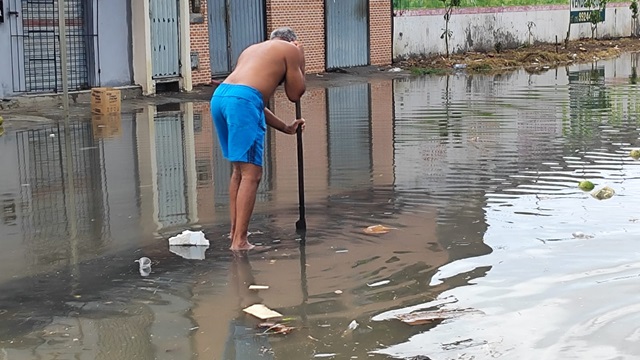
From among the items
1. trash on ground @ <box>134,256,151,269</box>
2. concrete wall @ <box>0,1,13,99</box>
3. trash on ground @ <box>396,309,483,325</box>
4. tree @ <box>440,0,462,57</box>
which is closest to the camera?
trash on ground @ <box>396,309,483,325</box>

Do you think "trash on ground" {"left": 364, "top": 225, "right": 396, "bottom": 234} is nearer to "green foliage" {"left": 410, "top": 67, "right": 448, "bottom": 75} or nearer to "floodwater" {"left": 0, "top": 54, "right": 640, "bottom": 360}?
"floodwater" {"left": 0, "top": 54, "right": 640, "bottom": 360}

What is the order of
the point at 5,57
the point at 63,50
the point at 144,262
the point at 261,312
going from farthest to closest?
1. the point at 5,57
2. the point at 63,50
3. the point at 144,262
4. the point at 261,312

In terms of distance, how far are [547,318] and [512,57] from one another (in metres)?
27.8

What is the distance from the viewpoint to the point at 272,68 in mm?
7809

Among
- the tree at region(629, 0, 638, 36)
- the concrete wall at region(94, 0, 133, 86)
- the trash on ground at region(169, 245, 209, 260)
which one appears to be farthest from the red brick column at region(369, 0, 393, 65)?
the trash on ground at region(169, 245, 209, 260)

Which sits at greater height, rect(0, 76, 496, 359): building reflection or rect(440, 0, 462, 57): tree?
rect(440, 0, 462, 57): tree

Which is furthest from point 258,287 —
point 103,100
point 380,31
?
point 380,31

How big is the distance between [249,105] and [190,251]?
121 cm

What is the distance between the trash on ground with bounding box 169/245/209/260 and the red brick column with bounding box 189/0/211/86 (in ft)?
50.7

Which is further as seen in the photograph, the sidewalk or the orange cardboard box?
the orange cardboard box

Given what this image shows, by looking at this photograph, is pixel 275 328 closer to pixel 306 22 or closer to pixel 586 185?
pixel 586 185

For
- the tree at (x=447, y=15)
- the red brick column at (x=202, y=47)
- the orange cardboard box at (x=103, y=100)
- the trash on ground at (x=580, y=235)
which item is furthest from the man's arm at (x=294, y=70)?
the tree at (x=447, y=15)

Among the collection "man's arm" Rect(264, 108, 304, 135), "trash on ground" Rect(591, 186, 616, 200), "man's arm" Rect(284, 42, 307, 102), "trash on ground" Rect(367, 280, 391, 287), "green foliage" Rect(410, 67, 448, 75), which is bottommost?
"trash on ground" Rect(367, 280, 391, 287)

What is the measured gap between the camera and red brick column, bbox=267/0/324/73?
26234 millimetres
